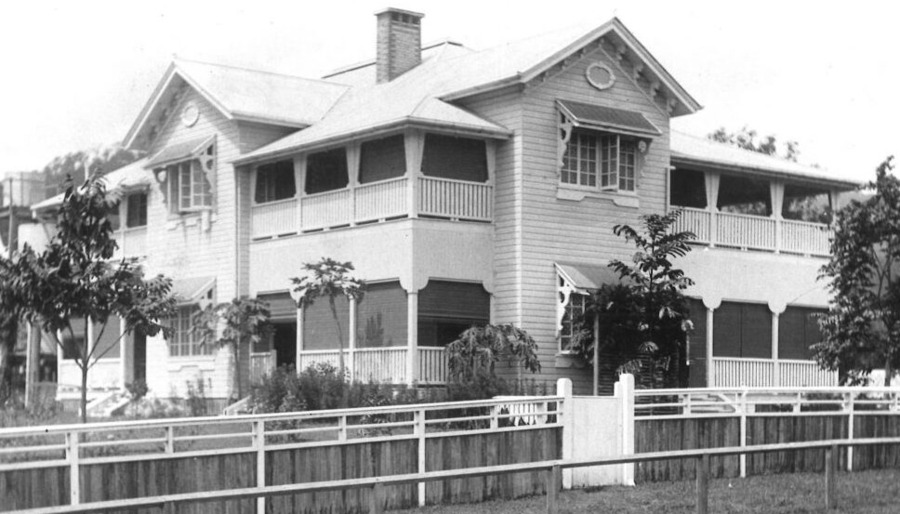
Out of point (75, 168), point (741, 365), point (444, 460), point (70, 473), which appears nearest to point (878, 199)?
point (741, 365)

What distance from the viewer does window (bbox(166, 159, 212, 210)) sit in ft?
120

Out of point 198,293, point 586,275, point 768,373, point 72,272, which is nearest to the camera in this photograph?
point 72,272

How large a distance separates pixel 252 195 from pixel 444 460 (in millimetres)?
17416

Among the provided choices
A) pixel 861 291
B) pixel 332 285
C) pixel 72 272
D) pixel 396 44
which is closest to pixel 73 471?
pixel 72 272

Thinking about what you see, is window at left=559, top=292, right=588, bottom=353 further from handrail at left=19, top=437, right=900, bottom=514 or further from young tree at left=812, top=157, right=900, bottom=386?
handrail at left=19, top=437, right=900, bottom=514

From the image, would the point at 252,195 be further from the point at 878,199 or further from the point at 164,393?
the point at 878,199

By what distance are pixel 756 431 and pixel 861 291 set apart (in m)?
10.8

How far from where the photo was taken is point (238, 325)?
34.1 m

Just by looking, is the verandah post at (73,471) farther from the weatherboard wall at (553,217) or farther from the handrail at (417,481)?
the weatherboard wall at (553,217)

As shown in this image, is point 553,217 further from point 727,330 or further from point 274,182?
point 274,182

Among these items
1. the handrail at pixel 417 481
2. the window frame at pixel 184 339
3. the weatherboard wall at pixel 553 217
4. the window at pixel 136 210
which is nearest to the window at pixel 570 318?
the weatherboard wall at pixel 553 217

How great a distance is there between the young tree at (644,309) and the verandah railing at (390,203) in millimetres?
3000

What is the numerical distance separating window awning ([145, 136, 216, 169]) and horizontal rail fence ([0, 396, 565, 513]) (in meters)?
16.7

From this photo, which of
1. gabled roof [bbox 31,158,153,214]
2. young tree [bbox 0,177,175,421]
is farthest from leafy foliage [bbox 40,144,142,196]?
young tree [bbox 0,177,175,421]
